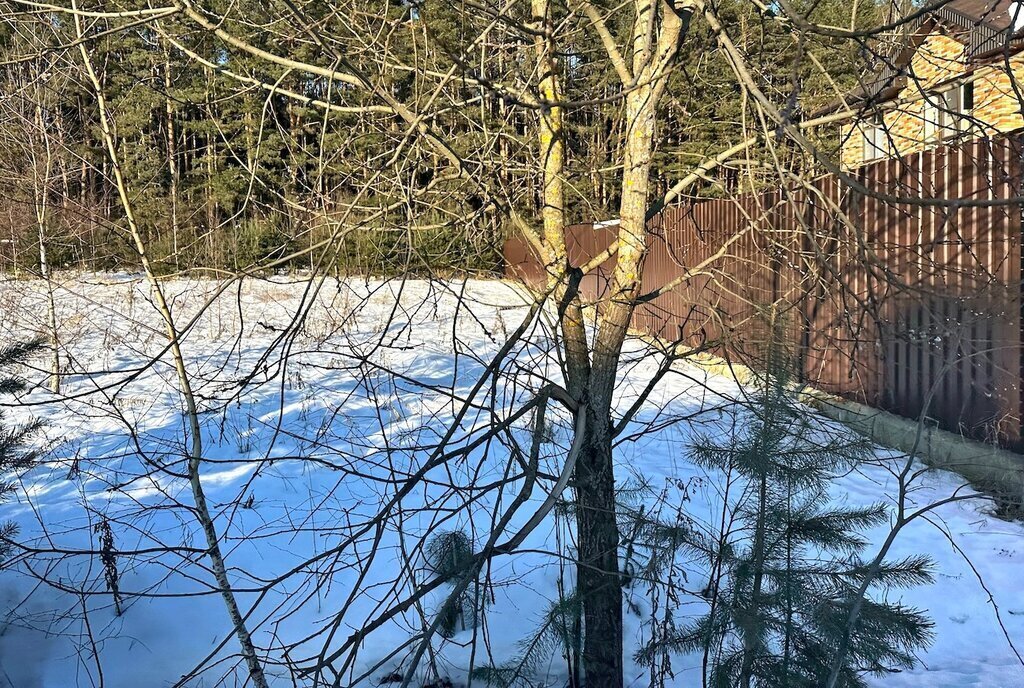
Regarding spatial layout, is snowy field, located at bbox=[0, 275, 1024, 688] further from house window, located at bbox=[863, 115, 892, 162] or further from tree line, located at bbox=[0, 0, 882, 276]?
house window, located at bbox=[863, 115, 892, 162]

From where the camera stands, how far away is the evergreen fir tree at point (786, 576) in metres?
2.61

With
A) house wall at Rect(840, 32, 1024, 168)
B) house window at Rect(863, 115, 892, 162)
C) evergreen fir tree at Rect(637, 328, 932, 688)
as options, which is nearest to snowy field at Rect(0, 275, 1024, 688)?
evergreen fir tree at Rect(637, 328, 932, 688)

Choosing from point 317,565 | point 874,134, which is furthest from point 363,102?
point 874,134

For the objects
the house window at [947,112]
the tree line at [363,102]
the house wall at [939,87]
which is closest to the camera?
the house window at [947,112]

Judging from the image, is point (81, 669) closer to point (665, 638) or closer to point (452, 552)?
point (452, 552)

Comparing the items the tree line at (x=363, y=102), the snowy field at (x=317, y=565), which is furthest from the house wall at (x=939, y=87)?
the snowy field at (x=317, y=565)

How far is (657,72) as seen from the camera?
2.83 metres

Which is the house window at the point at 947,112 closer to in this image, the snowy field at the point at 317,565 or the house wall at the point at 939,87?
the house wall at the point at 939,87

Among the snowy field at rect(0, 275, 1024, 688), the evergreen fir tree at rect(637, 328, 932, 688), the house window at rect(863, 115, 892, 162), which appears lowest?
the snowy field at rect(0, 275, 1024, 688)

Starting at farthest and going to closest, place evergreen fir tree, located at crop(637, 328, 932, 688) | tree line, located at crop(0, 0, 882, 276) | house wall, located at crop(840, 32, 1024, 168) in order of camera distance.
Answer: tree line, located at crop(0, 0, 882, 276), evergreen fir tree, located at crop(637, 328, 932, 688), house wall, located at crop(840, 32, 1024, 168)

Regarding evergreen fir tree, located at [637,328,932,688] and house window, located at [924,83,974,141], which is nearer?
house window, located at [924,83,974,141]

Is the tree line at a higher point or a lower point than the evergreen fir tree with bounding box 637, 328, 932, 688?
higher

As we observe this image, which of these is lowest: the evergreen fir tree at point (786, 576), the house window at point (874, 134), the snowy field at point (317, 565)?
the snowy field at point (317, 565)

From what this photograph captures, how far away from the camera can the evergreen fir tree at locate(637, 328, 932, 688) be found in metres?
2.61
